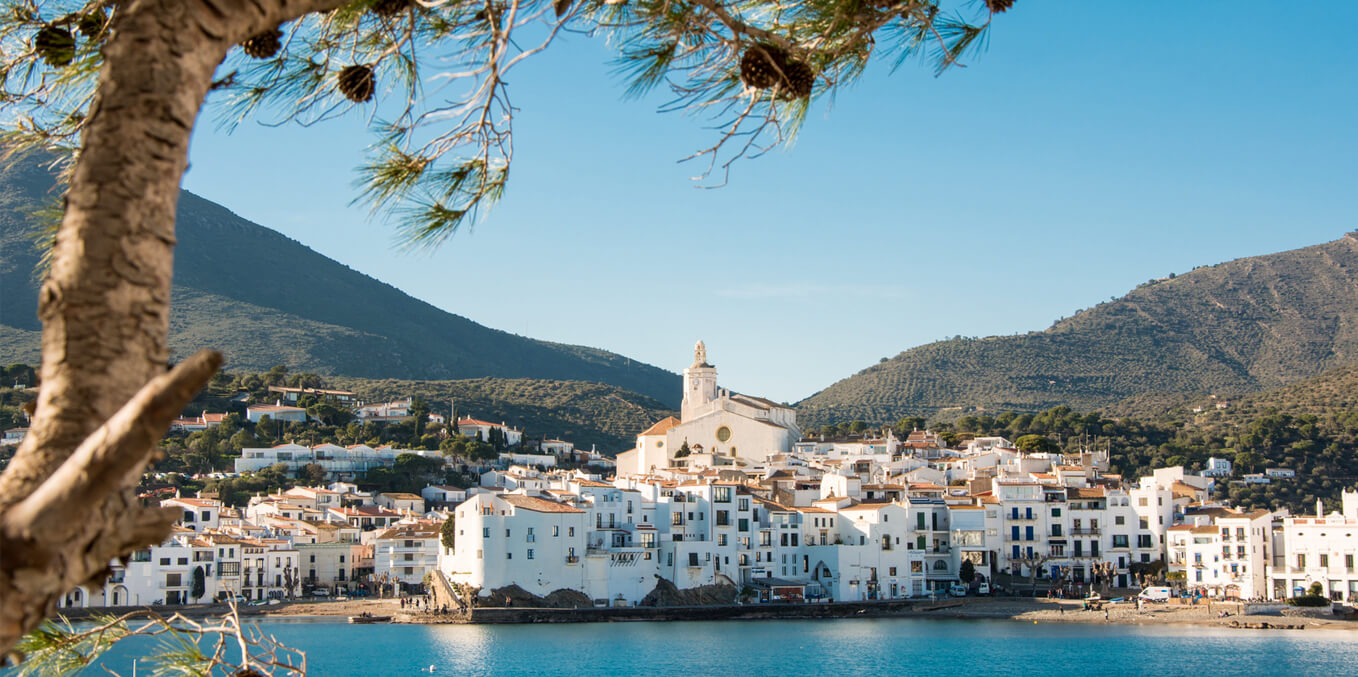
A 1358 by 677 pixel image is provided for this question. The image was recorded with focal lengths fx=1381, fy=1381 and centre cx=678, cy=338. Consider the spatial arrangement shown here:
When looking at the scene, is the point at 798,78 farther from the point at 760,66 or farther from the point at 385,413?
the point at 385,413

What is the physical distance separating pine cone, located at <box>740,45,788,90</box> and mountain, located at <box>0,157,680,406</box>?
343ft

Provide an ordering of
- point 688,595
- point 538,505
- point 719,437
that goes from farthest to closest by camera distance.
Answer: point 719,437, point 688,595, point 538,505

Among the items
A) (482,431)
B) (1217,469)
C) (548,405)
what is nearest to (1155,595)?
(1217,469)

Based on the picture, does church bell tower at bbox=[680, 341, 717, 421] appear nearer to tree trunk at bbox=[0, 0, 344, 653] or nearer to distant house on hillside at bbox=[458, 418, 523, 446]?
distant house on hillside at bbox=[458, 418, 523, 446]

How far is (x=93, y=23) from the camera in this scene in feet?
11.8

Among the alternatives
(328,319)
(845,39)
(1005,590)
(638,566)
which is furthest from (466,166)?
(328,319)

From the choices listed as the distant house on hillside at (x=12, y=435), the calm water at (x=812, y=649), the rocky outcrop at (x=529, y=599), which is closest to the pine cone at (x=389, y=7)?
the calm water at (x=812, y=649)

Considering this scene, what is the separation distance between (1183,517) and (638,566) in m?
20.5

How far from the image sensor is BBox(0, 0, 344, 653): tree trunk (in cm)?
183

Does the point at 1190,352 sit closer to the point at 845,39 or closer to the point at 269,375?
the point at 269,375

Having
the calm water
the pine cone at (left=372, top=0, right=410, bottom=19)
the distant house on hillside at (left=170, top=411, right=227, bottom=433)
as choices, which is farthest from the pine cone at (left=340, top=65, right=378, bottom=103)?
the distant house on hillside at (left=170, top=411, right=227, bottom=433)

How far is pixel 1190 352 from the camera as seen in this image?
124 m

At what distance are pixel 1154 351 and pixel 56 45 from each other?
12967cm

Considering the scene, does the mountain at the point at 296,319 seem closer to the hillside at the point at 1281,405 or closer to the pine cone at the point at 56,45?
→ the hillside at the point at 1281,405
